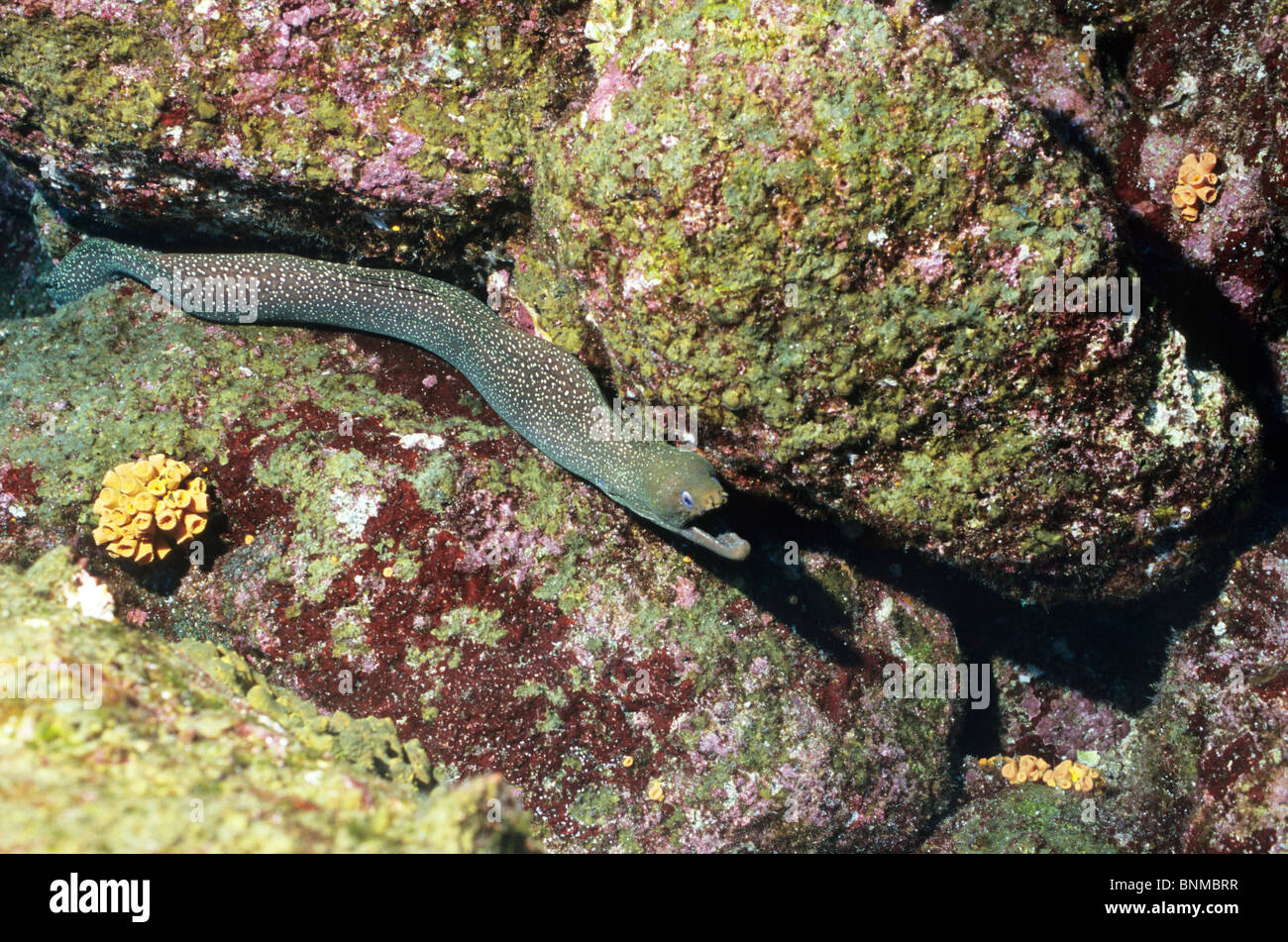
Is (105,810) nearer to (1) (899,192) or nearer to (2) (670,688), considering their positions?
(2) (670,688)

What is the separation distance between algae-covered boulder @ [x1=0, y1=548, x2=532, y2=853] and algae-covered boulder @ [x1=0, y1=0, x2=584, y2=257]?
3075 millimetres

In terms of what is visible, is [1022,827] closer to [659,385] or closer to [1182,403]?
[1182,403]

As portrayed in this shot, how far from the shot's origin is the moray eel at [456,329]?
14.6ft

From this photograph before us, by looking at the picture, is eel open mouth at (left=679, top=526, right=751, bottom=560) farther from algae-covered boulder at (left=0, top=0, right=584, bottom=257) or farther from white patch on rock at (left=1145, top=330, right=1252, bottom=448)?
algae-covered boulder at (left=0, top=0, right=584, bottom=257)

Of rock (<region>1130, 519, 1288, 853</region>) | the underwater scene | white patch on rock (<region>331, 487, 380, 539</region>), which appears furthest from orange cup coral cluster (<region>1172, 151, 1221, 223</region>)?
white patch on rock (<region>331, 487, 380, 539</region>)

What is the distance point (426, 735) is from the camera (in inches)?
173

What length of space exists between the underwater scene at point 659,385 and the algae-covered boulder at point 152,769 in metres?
0.05

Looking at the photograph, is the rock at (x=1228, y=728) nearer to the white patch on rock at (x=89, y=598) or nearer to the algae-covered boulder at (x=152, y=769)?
the algae-covered boulder at (x=152, y=769)

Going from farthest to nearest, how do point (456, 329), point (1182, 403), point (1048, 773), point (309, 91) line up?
point (1048, 773), point (456, 329), point (309, 91), point (1182, 403)

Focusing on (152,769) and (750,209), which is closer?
(152,769)

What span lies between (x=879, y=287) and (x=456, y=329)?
3.03 metres

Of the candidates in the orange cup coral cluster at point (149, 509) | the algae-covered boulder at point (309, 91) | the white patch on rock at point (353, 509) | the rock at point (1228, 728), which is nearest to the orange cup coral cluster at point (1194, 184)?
the rock at point (1228, 728)

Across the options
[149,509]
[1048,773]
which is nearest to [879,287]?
[149,509]

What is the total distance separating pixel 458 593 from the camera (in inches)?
179
